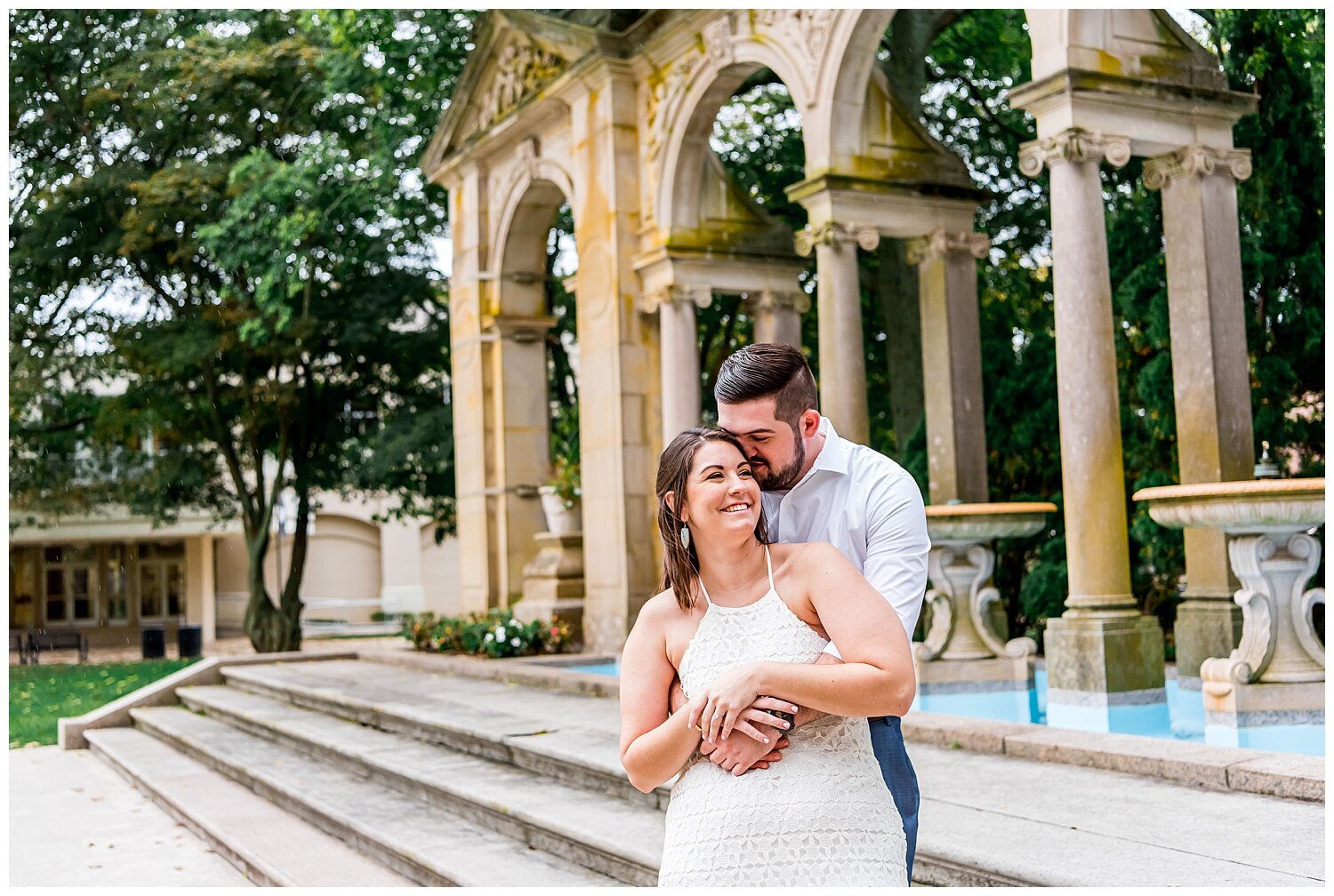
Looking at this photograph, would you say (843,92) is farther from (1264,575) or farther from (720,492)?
(720,492)

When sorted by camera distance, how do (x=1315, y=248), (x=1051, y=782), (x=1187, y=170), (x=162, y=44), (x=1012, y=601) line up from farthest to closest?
1. (x=162, y=44)
2. (x=1012, y=601)
3. (x=1315, y=248)
4. (x=1187, y=170)
5. (x=1051, y=782)

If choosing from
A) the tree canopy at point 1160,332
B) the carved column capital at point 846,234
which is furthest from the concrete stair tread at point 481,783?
the tree canopy at point 1160,332

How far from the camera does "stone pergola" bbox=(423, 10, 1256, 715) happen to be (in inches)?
334

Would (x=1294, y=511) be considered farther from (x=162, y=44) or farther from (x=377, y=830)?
(x=162, y=44)

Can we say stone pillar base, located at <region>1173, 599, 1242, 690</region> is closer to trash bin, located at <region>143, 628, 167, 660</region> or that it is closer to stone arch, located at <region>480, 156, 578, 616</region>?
stone arch, located at <region>480, 156, 578, 616</region>

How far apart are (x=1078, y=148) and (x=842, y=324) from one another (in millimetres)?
2901

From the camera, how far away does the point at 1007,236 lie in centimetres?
1809

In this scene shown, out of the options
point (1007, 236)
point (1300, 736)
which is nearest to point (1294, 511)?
point (1300, 736)

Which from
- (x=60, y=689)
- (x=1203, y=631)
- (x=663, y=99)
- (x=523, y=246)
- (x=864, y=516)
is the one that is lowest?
(x=60, y=689)

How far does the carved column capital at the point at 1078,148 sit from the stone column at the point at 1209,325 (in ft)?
2.33

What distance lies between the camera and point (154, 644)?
96.6 ft

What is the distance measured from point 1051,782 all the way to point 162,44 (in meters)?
21.9

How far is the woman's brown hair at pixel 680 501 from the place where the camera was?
2.64 m

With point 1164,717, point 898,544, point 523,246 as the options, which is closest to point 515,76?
point 523,246
